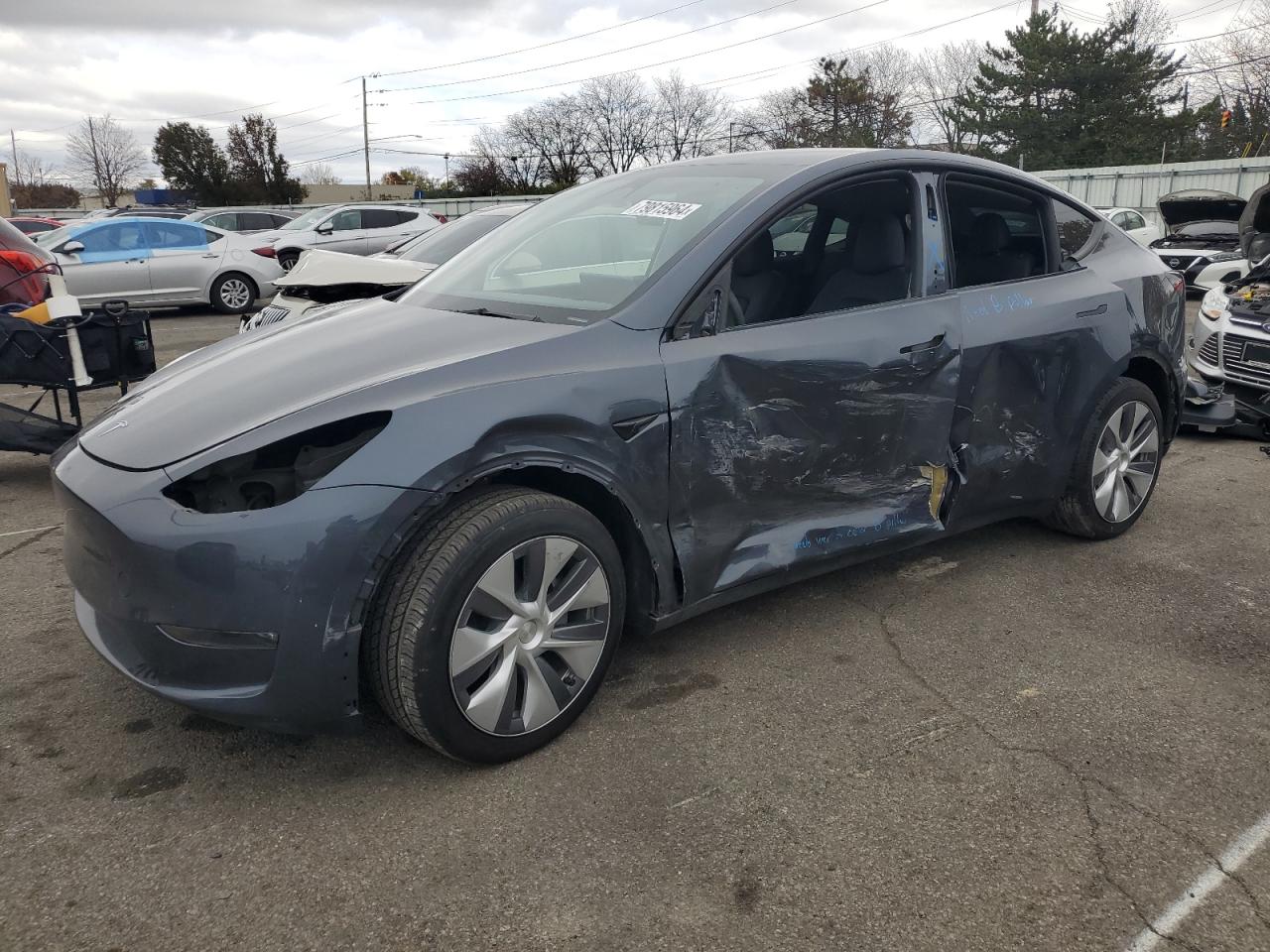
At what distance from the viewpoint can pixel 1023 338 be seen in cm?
363

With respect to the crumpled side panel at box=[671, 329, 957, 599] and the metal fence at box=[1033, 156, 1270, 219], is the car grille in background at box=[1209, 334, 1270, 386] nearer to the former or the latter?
the crumpled side panel at box=[671, 329, 957, 599]

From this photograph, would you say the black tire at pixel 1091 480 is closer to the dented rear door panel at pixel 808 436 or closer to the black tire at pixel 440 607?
the dented rear door panel at pixel 808 436

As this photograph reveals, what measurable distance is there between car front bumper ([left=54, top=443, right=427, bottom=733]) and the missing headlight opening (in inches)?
3.6

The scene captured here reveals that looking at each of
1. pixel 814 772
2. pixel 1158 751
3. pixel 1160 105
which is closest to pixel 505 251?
pixel 814 772

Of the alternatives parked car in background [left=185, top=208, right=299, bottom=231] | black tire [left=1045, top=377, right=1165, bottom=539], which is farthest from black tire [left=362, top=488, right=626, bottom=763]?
parked car in background [left=185, top=208, right=299, bottom=231]

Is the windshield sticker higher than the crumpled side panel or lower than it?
higher

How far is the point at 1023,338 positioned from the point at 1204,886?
6.89ft

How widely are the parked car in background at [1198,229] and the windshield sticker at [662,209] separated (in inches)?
553

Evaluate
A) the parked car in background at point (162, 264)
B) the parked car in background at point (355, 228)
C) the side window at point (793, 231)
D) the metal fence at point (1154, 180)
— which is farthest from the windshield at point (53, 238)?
the metal fence at point (1154, 180)

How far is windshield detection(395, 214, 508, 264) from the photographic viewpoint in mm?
7254

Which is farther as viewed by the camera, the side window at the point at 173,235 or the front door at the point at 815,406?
the side window at the point at 173,235

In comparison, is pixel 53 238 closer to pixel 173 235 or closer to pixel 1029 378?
pixel 173 235

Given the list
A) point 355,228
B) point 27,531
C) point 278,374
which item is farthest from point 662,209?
point 355,228

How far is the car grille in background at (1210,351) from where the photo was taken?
664cm
